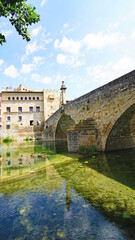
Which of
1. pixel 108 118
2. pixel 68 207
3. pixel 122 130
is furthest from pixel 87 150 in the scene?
pixel 68 207

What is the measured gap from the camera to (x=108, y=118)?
7.35 meters

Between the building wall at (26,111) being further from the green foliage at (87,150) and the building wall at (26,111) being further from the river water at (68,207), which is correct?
the river water at (68,207)

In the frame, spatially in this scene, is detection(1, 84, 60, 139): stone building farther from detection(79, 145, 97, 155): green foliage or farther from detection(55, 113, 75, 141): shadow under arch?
detection(79, 145, 97, 155): green foliage

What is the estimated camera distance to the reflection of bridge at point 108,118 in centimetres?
626

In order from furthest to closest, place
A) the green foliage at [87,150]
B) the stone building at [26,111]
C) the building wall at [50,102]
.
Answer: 1. the building wall at [50,102]
2. the stone building at [26,111]
3. the green foliage at [87,150]

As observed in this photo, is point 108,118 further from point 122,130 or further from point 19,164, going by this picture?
point 19,164

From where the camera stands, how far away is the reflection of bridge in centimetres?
626

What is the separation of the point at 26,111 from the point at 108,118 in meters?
28.5

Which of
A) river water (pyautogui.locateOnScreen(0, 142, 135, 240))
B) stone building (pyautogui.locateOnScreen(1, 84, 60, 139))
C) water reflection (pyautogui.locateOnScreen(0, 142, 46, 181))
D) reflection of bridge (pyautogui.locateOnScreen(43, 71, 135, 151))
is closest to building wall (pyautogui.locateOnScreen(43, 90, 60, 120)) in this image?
stone building (pyautogui.locateOnScreen(1, 84, 60, 139))

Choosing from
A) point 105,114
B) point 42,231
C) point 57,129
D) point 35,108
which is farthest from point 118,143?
point 35,108

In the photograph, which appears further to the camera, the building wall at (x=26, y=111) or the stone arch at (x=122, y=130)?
the building wall at (x=26, y=111)

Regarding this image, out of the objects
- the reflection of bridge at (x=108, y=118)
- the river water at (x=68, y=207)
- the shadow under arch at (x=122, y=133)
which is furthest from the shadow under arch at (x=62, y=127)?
the river water at (x=68, y=207)

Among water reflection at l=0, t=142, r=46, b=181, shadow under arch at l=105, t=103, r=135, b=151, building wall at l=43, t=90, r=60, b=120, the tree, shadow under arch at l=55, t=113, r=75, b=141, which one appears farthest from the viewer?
building wall at l=43, t=90, r=60, b=120

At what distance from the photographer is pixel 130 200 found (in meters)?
2.76
